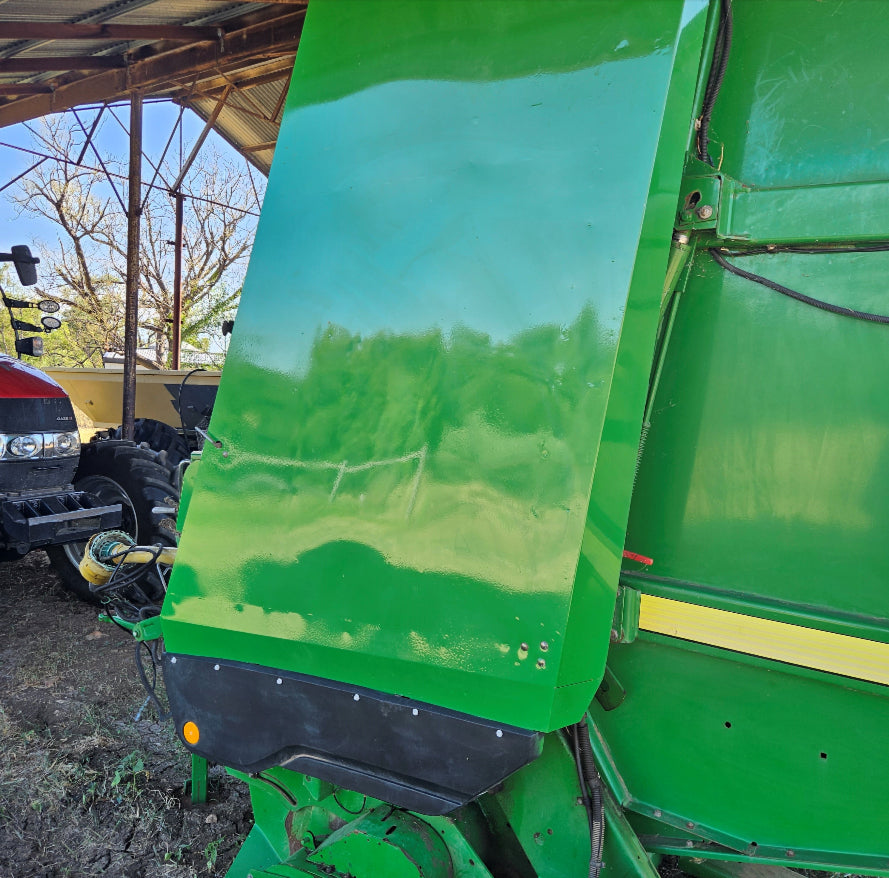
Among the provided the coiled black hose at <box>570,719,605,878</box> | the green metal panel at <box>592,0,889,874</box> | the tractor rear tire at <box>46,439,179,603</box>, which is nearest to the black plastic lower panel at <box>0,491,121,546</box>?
the tractor rear tire at <box>46,439,179,603</box>

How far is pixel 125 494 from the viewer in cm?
506

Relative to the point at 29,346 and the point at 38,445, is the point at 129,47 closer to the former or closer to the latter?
the point at 29,346

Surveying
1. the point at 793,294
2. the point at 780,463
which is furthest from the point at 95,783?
the point at 793,294

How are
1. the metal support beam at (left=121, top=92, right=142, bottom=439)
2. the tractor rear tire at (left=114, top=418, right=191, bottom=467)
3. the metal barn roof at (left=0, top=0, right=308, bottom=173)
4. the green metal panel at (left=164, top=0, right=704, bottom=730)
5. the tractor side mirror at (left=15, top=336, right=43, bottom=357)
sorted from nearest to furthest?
the green metal panel at (left=164, top=0, right=704, bottom=730), the metal barn roof at (left=0, top=0, right=308, bottom=173), the tractor side mirror at (left=15, top=336, right=43, bottom=357), the metal support beam at (left=121, top=92, right=142, bottom=439), the tractor rear tire at (left=114, top=418, right=191, bottom=467)

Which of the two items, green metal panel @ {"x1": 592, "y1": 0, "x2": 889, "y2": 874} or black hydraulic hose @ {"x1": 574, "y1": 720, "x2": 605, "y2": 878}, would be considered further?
black hydraulic hose @ {"x1": 574, "y1": 720, "x2": 605, "y2": 878}

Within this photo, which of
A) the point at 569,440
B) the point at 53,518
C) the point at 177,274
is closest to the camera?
the point at 569,440

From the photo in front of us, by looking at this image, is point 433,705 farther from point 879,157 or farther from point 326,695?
point 879,157

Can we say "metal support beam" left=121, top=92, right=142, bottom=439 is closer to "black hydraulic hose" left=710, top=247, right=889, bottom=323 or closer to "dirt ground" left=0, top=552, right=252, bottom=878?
"dirt ground" left=0, top=552, right=252, bottom=878

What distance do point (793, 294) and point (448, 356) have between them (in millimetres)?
652

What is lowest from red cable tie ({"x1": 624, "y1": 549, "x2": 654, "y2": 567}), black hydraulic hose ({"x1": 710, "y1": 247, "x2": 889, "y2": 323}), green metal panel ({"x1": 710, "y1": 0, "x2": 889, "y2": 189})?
red cable tie ({"x1": 624, "y1": 549, "x2": 654, "y2": 567})

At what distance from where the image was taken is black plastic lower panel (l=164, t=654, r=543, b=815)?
1287 millimetres

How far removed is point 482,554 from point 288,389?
0.54 meters

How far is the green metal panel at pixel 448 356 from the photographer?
4.04 ft

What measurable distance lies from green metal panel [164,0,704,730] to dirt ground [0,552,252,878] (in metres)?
1.56
